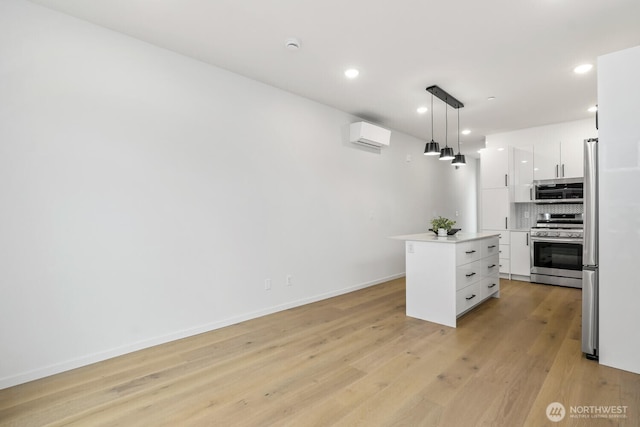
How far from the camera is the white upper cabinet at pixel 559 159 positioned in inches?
200

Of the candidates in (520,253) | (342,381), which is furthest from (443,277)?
(520,253)

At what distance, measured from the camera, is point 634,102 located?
7.38 ft

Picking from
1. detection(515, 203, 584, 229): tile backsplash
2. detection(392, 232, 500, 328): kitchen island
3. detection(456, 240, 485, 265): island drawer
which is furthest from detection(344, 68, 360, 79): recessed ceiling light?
detection(515, 203, 584, 229): tile backsplash

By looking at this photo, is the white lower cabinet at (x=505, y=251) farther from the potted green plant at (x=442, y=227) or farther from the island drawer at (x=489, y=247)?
the potted green plant at (x=442, y=227)

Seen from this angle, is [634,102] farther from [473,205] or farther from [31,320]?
[473,205]

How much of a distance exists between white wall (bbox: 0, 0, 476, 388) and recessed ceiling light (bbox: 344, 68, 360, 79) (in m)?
0.87

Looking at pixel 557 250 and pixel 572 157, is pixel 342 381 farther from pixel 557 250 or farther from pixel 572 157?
pixel 572 157

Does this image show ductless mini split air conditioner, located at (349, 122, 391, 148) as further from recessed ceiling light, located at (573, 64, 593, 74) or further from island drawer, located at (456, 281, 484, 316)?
island drawer, located at (456, 281, 484, 316)

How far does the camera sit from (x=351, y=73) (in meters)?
3.43

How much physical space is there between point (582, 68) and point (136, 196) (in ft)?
15.4

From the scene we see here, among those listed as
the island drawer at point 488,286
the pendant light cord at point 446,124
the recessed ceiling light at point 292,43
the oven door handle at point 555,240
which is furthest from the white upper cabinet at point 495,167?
the recessed ceiling light at point 292,43

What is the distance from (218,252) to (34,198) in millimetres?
1516

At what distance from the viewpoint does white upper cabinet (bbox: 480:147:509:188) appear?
5.63 meters

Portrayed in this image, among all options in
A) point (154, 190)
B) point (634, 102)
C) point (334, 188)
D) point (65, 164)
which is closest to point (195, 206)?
point (154, 190)
